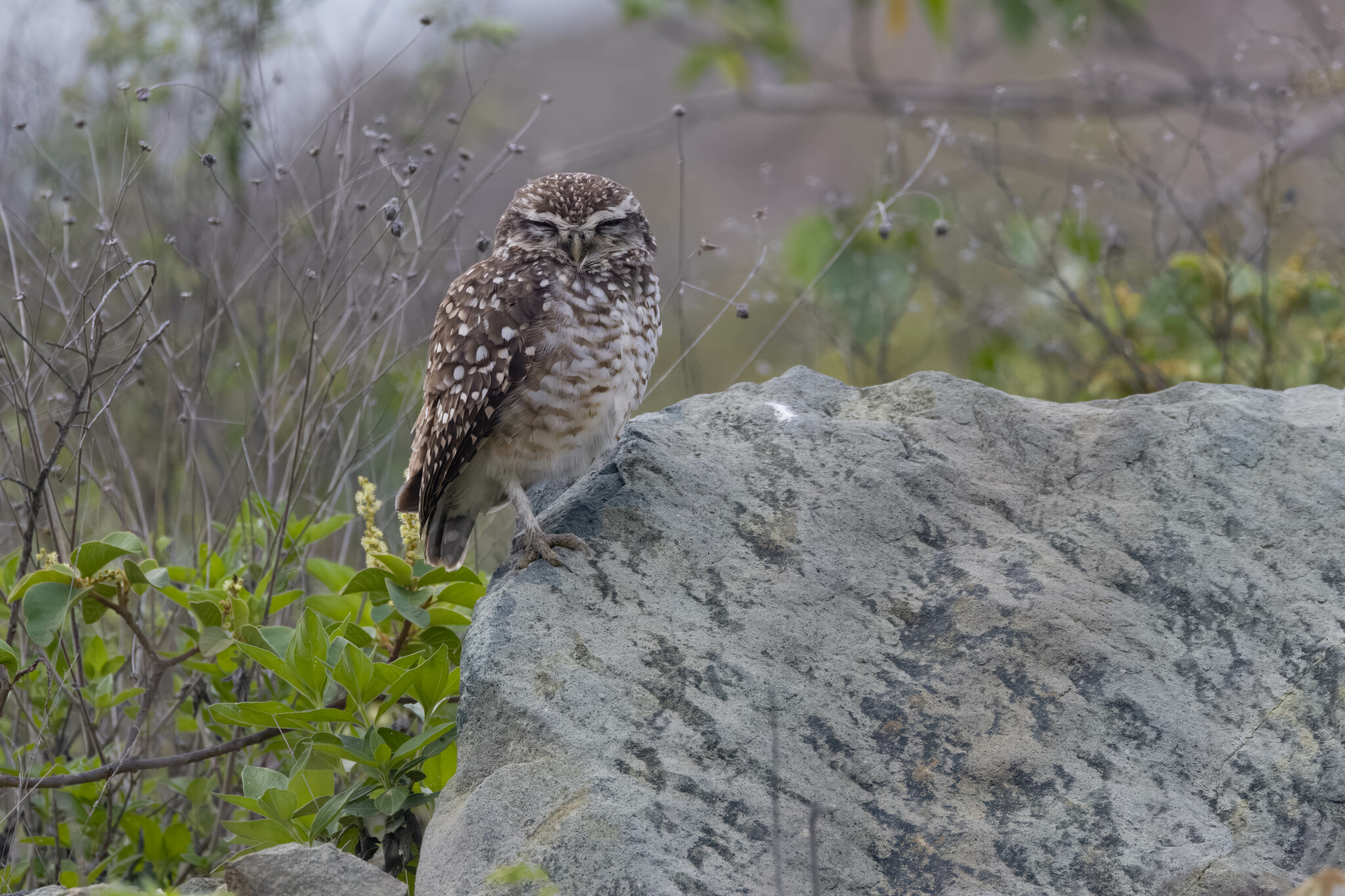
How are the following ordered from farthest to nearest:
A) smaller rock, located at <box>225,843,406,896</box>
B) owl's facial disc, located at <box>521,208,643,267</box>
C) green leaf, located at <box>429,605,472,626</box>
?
owl's facial disc, located at <box>521,208,643,267</box>
green leaf, located at <box>429,605,472,626</box>
smaller rock, located at <box>225,843,406,896</box>

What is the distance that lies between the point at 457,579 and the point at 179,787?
3.71ft

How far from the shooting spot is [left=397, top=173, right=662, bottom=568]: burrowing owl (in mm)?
3393

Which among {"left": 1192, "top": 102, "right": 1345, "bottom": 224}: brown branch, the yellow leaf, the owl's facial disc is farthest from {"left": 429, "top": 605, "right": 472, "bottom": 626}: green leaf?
{"left": 1192, "top": 102, "right": 1345, "bottom": 224}: brown branch

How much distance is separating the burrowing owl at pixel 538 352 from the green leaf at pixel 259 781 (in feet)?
3.38

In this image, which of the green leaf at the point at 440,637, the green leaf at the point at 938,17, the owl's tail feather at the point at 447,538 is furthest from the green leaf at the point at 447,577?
the green leaf at the point at 938,17

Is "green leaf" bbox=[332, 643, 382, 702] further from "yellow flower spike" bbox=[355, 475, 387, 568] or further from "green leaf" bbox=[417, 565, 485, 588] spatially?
"yellow flower spike" bbox=[355, 475, 387, 568]

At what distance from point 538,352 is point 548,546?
2.89 ft

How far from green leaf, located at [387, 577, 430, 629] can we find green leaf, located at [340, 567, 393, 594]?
0.03m

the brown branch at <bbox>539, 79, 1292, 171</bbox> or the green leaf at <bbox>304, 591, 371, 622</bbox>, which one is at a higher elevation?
the brown branch at <bbox>539, 79, 1292, 171</bbox>

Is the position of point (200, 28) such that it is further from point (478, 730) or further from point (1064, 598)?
point (1064, 598)

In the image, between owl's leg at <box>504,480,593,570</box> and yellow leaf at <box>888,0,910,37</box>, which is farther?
yellow leaf at <box>888,0,910,37</box>

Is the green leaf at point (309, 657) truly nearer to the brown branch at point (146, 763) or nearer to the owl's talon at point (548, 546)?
the brown branch at point (146, 763)

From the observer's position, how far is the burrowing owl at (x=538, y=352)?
11.1ft

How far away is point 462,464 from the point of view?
136 inches
